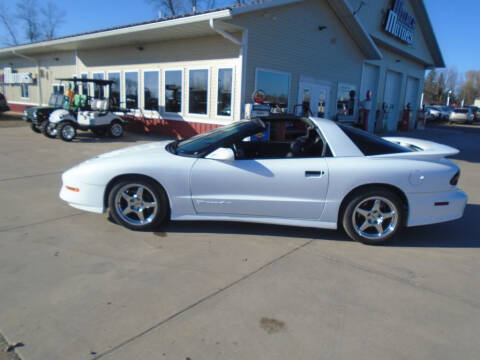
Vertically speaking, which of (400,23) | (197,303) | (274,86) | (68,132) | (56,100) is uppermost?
(400,23)

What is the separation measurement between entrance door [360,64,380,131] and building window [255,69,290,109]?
6.78 metres

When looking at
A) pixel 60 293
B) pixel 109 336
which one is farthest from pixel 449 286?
pixel 60 293

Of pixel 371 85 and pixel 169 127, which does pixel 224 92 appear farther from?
pixel 371 85

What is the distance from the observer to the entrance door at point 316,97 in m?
12.9

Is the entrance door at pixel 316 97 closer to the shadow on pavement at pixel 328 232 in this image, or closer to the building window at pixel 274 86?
the building window at pixel 274 86

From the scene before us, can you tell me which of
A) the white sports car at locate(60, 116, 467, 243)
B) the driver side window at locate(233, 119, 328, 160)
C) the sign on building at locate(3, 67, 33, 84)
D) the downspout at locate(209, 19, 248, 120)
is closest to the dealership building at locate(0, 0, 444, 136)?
the downspout at locate(209, 19, 248, 120)

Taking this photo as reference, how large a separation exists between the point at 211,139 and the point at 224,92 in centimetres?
733

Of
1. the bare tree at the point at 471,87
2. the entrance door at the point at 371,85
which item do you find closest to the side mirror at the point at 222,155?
the entrance door at the point at 371,85

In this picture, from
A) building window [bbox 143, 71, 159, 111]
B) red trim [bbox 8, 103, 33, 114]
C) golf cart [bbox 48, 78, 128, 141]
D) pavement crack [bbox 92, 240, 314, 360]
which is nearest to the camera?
pavement crack [bbox 92, 240, 314, 360]

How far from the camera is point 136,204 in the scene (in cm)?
407

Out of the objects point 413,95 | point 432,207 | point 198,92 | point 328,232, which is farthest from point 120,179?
point 413,95

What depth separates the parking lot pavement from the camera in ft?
7.51

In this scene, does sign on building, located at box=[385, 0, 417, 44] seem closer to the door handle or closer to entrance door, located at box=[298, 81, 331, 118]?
entrance door, located at box=[298, 81, 331, 118]

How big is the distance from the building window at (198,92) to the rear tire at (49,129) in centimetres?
455
